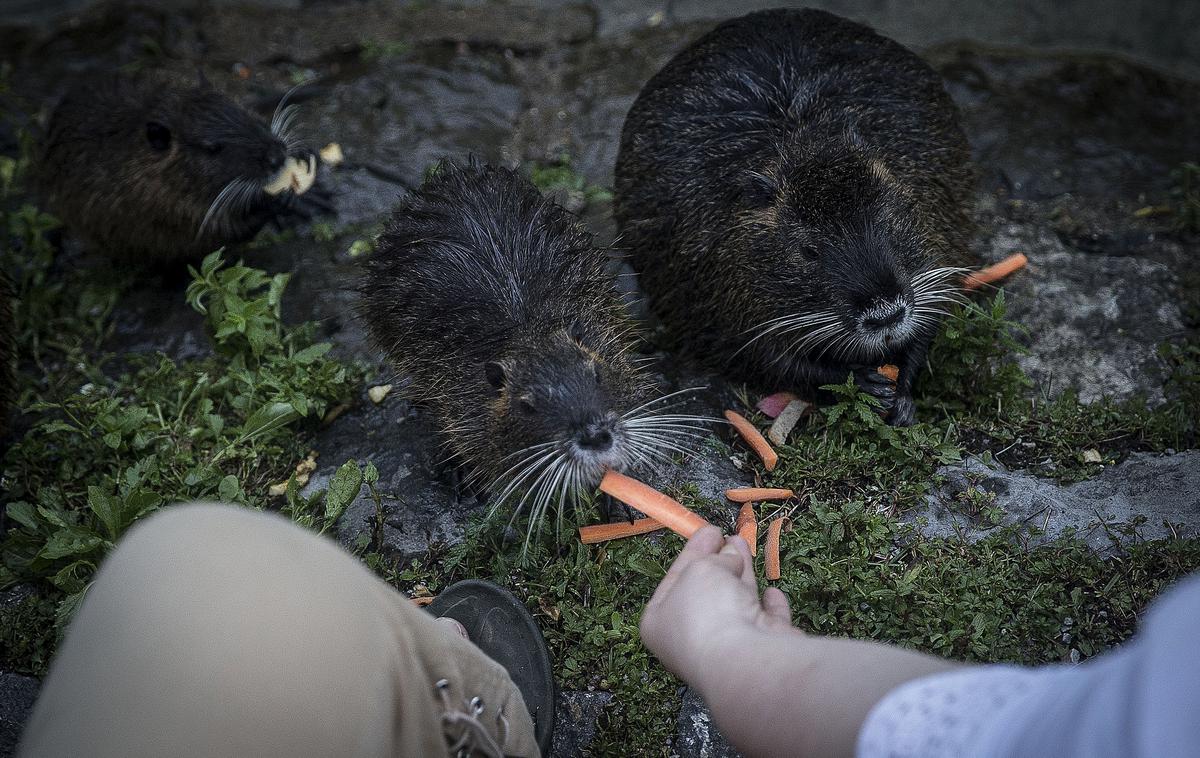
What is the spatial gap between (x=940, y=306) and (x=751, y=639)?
6.75 feet

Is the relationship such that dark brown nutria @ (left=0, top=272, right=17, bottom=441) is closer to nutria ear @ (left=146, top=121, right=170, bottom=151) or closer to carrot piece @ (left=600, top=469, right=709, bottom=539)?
nutria ear @ (left=146, top=121, right=170, bottom=151)

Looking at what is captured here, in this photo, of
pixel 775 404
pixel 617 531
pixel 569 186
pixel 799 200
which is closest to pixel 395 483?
pixel 617 531

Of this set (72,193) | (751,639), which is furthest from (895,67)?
(72,193)

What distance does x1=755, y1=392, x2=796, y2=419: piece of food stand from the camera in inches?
135

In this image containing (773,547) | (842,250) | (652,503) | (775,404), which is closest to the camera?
(652,503)

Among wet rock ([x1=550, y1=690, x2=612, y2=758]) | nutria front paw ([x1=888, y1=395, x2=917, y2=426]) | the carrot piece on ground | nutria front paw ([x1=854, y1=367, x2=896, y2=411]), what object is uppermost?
nutria front paw ([x1=854, y1=367, x2=896, y2=411])

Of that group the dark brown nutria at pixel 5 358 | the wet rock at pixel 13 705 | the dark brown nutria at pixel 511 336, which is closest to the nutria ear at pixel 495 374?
the dark brown nutria at pixel 511 336

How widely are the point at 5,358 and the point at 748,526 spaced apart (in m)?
2.74

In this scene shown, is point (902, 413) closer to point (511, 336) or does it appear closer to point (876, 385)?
point (876, 385)

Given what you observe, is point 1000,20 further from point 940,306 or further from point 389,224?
point 389,224

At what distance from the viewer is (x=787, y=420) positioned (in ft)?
11.0

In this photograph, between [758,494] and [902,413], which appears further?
[902,413]

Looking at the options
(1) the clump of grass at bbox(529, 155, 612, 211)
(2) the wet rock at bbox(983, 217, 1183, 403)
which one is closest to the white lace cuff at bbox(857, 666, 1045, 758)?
(2) the wet rock at bbox(983, 217, 1183, 403)

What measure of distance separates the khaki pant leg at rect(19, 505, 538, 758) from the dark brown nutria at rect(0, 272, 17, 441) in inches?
93.1
